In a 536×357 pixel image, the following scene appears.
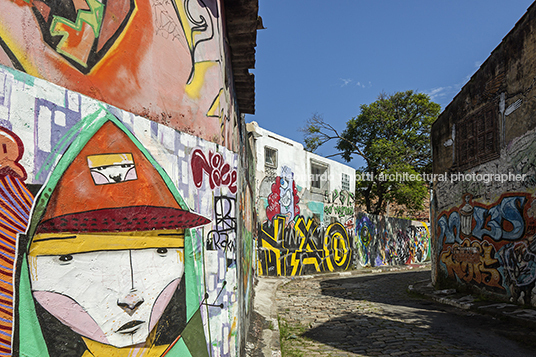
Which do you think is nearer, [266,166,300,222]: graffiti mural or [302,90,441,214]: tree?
[266,166,300,222]: graffiti mural

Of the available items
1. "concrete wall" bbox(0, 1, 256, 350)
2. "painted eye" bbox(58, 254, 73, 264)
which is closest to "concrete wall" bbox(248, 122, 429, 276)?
"concrete wall" bbox(0, 1, 256, 350)

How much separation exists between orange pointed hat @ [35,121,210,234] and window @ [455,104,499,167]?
30.7ft

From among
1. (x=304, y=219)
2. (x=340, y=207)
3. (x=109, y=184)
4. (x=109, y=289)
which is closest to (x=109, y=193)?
(x=109, y=184)

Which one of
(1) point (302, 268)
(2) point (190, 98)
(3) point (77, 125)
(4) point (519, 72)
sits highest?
(4) point (519, 72)

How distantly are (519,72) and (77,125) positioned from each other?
9.68 metres

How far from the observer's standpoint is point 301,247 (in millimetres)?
15797

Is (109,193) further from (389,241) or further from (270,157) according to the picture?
(389,241)

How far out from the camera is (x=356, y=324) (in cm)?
704

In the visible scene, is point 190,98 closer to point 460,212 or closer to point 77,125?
point 77,125

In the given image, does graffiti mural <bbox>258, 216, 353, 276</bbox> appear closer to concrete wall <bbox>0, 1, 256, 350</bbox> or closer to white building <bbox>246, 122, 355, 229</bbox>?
white building <bbox>246, 122, 355, 229</bbox>

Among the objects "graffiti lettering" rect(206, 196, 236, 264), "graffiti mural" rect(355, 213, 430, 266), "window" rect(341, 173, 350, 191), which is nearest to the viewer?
"graffiti lettering" rect(206, 196, 236, 264)

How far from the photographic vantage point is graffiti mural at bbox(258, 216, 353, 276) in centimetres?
1452

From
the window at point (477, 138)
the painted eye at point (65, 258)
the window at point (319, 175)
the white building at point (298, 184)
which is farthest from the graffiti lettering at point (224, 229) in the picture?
the window at point (319, 175)

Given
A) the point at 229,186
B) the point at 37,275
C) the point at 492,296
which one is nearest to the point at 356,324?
the point at 492,296
